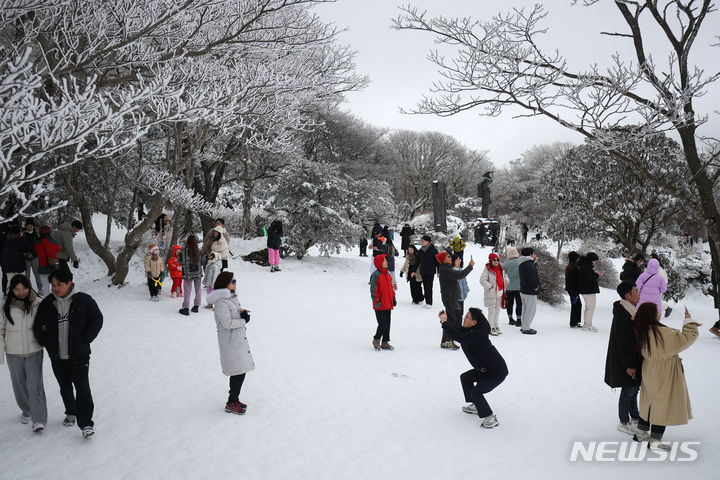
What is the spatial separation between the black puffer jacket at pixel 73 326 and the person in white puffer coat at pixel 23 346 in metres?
0.11

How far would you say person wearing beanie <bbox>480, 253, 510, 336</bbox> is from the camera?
809 centimetres

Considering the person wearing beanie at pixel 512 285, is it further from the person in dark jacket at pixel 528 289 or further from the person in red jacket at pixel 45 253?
the person in red jacket at pixel 45 253

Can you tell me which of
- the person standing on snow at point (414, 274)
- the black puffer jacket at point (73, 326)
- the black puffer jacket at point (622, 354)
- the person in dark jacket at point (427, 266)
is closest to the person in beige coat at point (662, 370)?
the black puffer jacket at point (622, 354)

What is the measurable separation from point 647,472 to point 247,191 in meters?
18.1

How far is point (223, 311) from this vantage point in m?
4.62

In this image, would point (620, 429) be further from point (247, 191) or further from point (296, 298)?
point (247, 191)

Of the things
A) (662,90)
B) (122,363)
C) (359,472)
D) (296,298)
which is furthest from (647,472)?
(296,298)

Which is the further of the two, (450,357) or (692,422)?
(450,357)

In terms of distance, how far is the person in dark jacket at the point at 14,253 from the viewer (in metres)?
8.54

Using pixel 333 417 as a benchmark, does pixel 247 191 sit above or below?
above

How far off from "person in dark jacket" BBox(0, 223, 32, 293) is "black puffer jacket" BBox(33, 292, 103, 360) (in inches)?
230

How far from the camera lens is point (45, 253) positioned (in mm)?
9086

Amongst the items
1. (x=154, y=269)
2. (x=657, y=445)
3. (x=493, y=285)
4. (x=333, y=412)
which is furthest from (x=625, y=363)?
(x=154, y=269)

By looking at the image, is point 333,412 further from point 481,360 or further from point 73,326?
point 73,326
